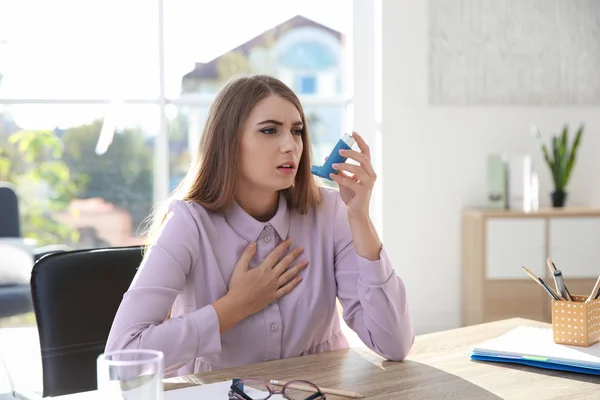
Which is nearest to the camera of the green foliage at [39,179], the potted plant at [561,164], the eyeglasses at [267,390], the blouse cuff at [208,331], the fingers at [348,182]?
the eyeglasses at [267,390]

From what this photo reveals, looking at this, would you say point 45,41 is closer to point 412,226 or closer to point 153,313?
point 412,226

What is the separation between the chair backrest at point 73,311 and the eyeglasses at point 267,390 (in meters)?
0.51

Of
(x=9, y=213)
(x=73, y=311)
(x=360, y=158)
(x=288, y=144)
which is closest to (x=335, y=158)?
(x=360, y=158)

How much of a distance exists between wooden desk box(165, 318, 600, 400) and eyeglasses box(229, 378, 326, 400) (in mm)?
39

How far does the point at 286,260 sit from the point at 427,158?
326cm

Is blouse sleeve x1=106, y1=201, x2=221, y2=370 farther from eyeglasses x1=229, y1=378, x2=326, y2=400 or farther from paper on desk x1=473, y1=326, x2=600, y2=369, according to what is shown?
paper on desk x1=473, y1=326, x2=600, y2=369

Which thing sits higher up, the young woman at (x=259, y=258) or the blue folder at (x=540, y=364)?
the young woman at (x=259, y=258)

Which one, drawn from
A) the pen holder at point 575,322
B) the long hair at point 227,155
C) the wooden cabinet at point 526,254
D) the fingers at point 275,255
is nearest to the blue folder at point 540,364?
the pen holder at point 575,322

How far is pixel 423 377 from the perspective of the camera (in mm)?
1555

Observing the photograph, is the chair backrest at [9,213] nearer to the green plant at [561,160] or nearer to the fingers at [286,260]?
the fingers at [286,260]

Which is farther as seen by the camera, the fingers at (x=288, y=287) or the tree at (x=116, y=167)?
the tree at (x=116, y=167)

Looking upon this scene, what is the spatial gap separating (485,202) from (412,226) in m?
0.49

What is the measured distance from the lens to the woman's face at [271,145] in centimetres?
199

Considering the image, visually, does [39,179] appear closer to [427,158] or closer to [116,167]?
[116,167]
